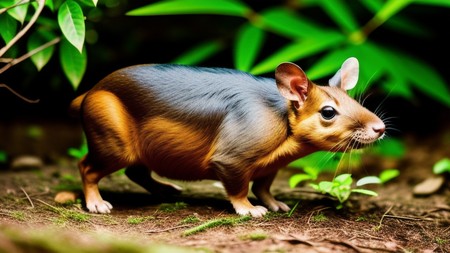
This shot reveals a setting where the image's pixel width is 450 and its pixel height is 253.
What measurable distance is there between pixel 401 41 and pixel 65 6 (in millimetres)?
5805

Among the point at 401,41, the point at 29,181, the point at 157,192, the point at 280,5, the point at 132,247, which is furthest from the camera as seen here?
the point at 401,41

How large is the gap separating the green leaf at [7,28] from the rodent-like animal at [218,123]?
687mm

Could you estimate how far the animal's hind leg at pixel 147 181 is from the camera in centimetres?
451

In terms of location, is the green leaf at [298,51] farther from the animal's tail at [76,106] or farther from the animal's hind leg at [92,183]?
the animal's hind leg at [92,183]

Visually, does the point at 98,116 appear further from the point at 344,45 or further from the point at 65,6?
the point at 344,45

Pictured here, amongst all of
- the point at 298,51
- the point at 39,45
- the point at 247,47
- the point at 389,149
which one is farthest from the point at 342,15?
the point at 39,45

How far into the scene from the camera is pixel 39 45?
4648 mm

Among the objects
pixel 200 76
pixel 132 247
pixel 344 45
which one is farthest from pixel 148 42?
pixel 132 247

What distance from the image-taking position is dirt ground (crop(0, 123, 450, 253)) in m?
3.05

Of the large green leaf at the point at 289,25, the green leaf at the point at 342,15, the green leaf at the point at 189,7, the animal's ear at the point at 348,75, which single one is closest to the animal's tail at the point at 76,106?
the green leaf at the point at 189,7

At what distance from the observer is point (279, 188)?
17.3ft

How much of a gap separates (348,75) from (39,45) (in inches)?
94.8

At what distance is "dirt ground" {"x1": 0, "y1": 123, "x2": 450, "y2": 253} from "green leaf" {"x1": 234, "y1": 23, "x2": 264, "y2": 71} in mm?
1195

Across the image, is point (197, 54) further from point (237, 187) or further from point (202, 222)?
point (202, 222)
